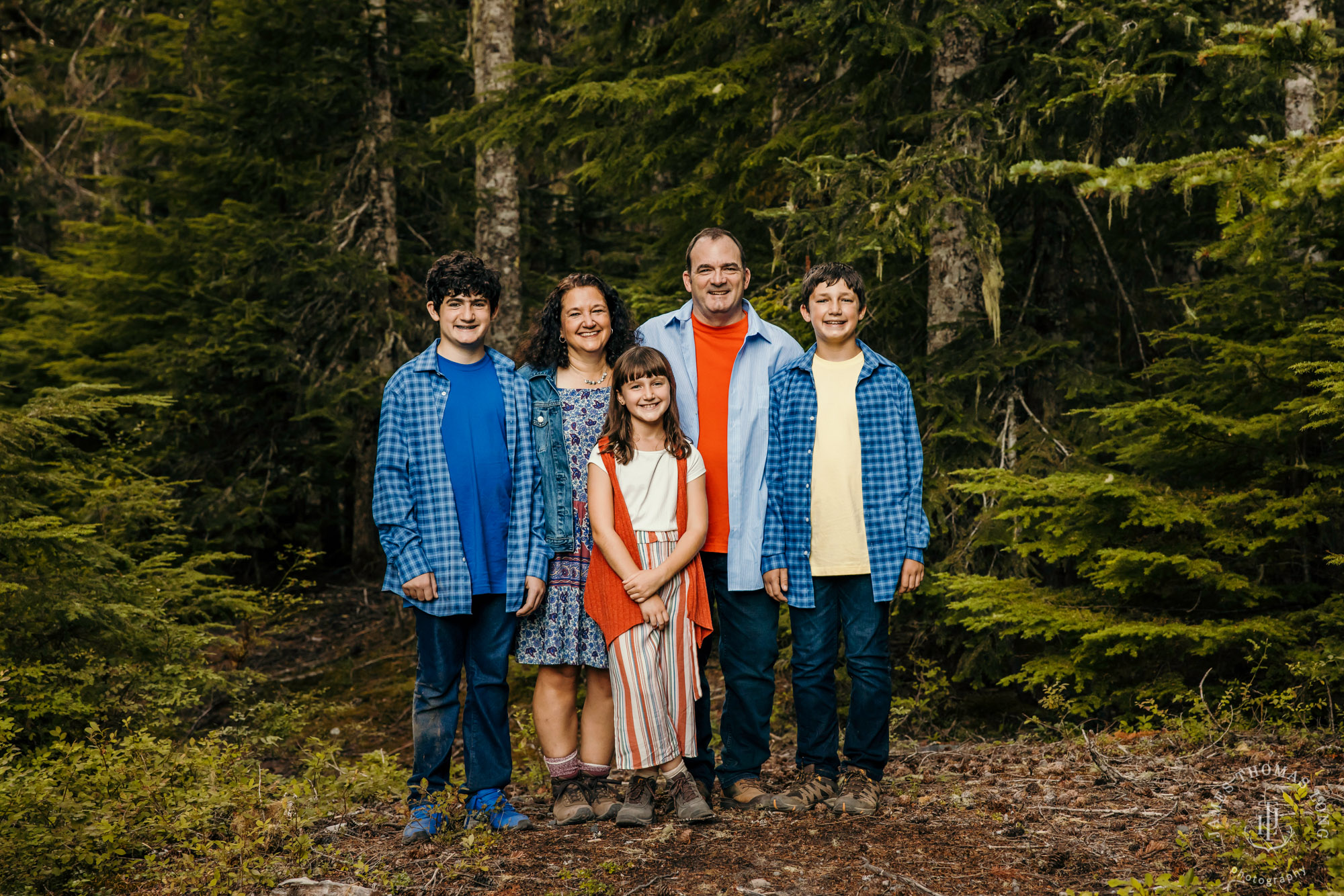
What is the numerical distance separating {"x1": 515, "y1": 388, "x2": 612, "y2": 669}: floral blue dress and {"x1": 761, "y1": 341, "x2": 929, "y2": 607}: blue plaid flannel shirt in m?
0.80

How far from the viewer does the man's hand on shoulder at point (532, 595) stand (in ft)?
13.2

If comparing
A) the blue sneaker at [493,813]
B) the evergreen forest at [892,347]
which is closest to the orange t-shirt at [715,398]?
the blue sneaker at [493,813]

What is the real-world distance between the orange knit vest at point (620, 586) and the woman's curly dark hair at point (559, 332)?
1.68 feet

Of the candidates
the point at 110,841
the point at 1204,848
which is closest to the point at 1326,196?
the point at 1204,848

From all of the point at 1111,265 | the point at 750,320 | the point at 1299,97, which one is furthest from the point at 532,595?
the point at 1299,97

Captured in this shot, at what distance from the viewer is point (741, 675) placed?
14.4 feet

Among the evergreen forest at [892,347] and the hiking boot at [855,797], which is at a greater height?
the evergreen forest at [892,347]

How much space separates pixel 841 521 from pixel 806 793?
1.19 meters

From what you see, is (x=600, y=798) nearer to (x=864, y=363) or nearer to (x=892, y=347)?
(x=864, y=363)

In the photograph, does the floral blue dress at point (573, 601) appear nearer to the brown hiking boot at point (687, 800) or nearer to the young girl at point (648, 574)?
the young girl at point (648, 574)

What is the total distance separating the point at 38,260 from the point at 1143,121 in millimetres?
13848

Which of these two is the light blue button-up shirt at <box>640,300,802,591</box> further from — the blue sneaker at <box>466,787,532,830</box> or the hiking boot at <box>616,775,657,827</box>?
the blue sneaker at <box>466,787,532,830</box>
